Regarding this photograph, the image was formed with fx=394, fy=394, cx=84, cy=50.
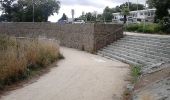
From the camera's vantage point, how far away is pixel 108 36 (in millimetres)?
34062

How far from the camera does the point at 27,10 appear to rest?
242 ft

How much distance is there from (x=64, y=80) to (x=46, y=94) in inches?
128

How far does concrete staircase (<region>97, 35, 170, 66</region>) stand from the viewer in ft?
75.8

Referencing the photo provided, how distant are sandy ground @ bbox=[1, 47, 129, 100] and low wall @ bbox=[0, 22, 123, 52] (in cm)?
1249

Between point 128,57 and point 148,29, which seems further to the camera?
point 148,29

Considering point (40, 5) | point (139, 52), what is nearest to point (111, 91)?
point (139, 52)

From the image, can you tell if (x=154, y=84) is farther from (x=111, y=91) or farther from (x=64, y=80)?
(x=64, y=80)

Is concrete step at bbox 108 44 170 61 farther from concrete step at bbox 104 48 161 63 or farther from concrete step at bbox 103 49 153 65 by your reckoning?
concrete step at bbox 103 49 153 65

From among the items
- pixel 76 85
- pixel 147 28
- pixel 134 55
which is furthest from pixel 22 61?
pixel 147 28

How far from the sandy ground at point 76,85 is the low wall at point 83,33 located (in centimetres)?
1249

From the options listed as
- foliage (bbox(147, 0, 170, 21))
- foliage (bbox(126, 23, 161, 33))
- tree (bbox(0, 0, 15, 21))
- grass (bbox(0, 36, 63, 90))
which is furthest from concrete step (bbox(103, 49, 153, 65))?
tree (bbox(0, 0, 15, 21))

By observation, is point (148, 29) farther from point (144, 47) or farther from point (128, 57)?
point (128, 57)

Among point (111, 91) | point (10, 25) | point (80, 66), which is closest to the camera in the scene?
point (111, 91)

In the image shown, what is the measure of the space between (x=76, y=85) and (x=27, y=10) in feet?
197
